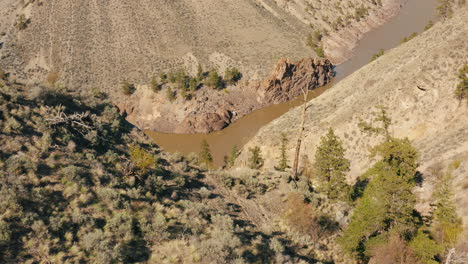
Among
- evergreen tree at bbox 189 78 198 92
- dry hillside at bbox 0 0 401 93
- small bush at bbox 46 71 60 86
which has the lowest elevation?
evergreen tree at bbox 189 78 198 92

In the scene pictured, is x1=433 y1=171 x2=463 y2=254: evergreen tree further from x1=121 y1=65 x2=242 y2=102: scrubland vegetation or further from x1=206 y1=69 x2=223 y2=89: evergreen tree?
x1=121 y1=65 x2=242 y2=102: scrubland vegetation

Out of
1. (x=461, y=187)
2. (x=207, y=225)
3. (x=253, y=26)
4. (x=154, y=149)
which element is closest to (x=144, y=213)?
(x=207, y=225)

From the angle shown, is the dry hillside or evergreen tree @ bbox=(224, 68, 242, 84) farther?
the dry hillside

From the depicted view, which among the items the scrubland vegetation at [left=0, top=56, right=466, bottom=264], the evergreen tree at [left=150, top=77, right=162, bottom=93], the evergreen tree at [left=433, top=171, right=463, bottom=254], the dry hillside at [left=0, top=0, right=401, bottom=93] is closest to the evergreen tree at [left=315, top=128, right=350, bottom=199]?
the scrubland vegetation at [left=0, top=56, right=466, bottom=264]

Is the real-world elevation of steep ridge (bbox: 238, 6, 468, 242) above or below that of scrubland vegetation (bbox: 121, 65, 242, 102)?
below

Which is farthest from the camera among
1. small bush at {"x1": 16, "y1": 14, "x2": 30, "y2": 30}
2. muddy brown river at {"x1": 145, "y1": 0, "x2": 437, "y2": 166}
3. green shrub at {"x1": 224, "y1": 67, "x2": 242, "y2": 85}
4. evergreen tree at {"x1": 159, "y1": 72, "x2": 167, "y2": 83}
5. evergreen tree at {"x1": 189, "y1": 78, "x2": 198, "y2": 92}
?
small bush at {"x1": 16, "y1": 14, "x2": 30, "y2": 30}

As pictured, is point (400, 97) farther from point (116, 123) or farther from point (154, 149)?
point (116, 123)

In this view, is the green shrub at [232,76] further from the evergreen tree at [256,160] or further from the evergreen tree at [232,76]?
the evergreen tree at [256,160]
